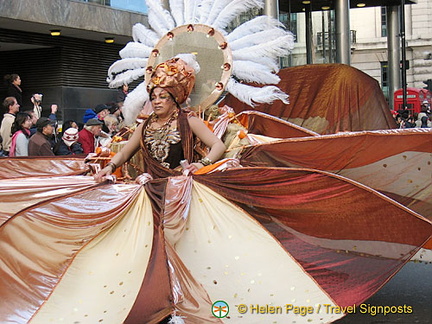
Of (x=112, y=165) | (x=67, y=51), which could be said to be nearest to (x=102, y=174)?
(x=112, y=165)

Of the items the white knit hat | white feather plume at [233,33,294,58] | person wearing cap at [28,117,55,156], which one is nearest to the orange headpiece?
white feather plume at [233,33,294,58]

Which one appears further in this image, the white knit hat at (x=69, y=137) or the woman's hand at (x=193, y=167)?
the white knit hat at (x=69, y=137)

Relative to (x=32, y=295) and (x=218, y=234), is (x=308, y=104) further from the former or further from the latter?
(x=32, y=295)

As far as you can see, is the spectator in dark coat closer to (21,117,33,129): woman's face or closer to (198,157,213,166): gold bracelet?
(21,117,33,129): woman's face

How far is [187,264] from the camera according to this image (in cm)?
486

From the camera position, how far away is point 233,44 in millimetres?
6723

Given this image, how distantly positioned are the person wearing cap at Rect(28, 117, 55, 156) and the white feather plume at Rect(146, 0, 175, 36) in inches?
85.7

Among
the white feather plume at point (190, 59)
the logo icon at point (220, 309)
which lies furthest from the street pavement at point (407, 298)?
the white feather plume at point (190, 59)

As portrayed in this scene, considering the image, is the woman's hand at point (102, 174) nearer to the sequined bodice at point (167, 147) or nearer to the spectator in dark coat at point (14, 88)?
the sequined bodice at point (167, 147)

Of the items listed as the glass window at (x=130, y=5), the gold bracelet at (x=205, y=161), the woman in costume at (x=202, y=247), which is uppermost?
the glass window at (x=130, y=5)

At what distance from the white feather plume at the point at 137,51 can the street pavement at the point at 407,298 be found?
280 centimetres

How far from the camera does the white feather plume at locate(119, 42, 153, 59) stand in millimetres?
6902

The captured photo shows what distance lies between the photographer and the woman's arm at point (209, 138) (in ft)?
18.9

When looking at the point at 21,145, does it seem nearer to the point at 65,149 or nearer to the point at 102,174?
the point at 65,149
